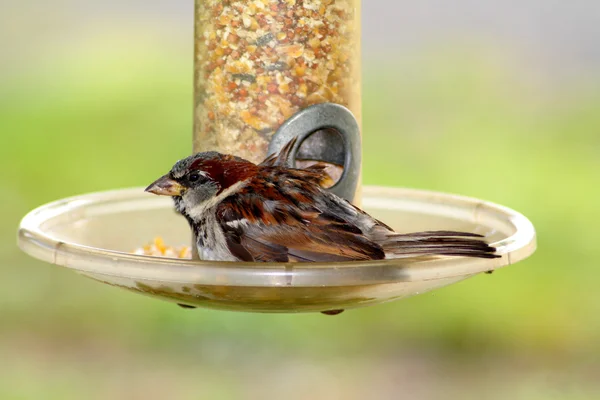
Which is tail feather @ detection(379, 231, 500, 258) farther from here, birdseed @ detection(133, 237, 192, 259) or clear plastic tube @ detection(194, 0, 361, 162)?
birdseed @ detection(133, 237, 192, 259)

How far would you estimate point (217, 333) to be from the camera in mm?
4266

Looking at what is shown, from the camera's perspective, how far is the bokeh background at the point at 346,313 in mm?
4125

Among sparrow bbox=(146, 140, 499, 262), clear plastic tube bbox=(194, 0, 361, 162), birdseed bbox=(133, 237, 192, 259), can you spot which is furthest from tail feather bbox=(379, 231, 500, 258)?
birdseed bbox=(133, 237, 192, 259)

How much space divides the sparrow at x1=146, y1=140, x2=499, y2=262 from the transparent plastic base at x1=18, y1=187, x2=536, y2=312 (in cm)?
5

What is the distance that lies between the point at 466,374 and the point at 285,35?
262 centimetres

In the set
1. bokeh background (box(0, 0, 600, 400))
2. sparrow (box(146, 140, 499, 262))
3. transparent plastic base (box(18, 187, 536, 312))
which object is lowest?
bokeh background (box(0, 0, 600, 400))

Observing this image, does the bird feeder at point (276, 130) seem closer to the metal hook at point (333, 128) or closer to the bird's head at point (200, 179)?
the metal hook at point (333, 128)

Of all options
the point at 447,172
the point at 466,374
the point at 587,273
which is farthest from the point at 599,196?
the point at 466,374

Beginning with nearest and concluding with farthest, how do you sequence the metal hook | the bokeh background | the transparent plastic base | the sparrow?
the transparent plastic base, the sparrow, the metal hook, the bokeh background

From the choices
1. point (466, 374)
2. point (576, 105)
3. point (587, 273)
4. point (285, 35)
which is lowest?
point (466, 374)

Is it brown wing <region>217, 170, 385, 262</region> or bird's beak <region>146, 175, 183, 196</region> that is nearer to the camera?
brown wing <region>217, 170, 385, 262</region>

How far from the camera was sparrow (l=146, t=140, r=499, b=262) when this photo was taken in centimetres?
159

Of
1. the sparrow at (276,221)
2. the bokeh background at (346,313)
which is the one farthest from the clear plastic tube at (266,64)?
the bokeh background at (346,313)

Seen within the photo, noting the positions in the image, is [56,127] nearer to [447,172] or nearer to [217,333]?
[217,333]
